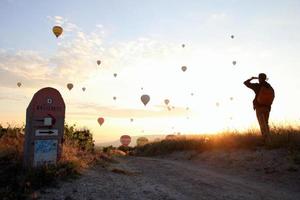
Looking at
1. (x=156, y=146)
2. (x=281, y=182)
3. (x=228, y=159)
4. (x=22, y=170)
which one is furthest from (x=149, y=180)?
(x=156, y=146)

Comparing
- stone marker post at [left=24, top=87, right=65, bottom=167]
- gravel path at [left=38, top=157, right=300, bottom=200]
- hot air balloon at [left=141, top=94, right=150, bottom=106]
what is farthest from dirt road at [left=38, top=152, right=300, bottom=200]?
hot air balloon at [left=141, top=94, right=150, bottom=106]

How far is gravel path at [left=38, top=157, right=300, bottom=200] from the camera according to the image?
7426 millimetres

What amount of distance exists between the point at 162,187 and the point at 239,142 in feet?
25.5

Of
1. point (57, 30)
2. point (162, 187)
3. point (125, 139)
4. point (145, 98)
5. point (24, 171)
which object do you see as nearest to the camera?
point (24, 171)

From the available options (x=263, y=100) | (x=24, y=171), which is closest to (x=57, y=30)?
(x=263, y=100)

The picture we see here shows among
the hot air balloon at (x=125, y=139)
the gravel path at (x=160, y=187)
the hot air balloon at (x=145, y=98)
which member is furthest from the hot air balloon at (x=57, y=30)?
the gravel path at (x=160, y=187)

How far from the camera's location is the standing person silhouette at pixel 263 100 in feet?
46.8

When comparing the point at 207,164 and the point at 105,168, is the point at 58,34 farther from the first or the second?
the point at 105,168

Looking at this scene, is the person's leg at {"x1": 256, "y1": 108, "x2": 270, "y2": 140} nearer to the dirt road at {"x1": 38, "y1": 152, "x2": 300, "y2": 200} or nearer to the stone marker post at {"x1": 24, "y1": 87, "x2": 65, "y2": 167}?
the dirt road at {"x1": 38, "y1": 152, "x2": 300, "y2": 200}

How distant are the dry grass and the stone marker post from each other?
26.0 feet

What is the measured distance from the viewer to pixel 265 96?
46.7 ft

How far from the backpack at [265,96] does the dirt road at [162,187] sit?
3.32m

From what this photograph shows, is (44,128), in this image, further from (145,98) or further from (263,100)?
(145,98)

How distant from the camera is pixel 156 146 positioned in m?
22.1
